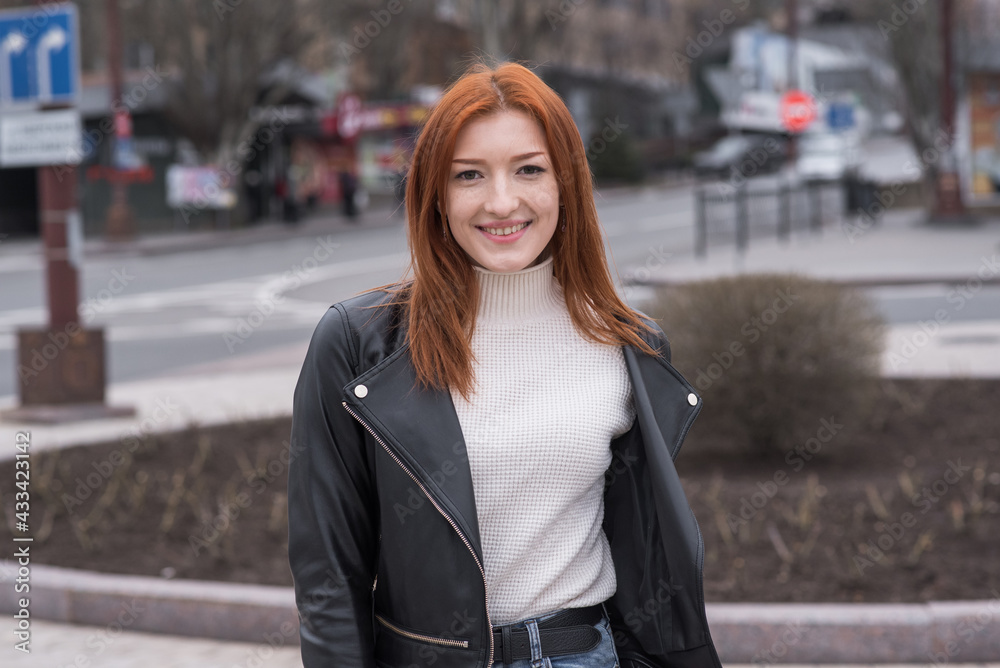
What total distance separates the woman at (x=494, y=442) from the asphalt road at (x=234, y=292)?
6765mm

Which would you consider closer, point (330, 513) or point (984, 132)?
point (330, 513)

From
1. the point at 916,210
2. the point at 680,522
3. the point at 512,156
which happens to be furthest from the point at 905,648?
the point at 916,210

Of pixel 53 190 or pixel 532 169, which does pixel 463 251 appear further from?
pixel 53 190

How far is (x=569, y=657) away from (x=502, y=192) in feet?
2.74

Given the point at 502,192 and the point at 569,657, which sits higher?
the point at 502,192

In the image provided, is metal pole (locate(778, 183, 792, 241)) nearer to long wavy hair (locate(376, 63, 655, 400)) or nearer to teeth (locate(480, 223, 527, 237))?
long wavy hair (locate(376, 63, 655, 400))

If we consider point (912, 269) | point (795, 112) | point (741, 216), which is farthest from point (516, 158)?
point (795, 112)

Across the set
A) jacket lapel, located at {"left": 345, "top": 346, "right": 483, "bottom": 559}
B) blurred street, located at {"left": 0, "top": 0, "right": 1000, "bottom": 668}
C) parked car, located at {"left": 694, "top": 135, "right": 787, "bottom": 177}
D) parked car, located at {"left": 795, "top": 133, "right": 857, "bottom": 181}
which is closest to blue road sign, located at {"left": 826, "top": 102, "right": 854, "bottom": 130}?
blurred street, located at {"left": 0, "top": 0, "right": 1000, "bottom": 668}

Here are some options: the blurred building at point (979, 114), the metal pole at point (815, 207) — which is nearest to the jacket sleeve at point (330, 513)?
the metal pole at point (815, 207)

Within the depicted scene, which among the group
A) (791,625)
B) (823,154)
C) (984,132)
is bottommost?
(791,625)

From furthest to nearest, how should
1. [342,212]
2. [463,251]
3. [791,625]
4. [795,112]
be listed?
1. [342,212]
2. [795,112]
3. [791,625]
4. [463,251]

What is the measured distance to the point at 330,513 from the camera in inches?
83.2

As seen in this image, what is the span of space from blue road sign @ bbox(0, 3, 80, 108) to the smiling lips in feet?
24.8

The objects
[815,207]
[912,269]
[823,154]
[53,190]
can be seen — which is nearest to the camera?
[53,190]
